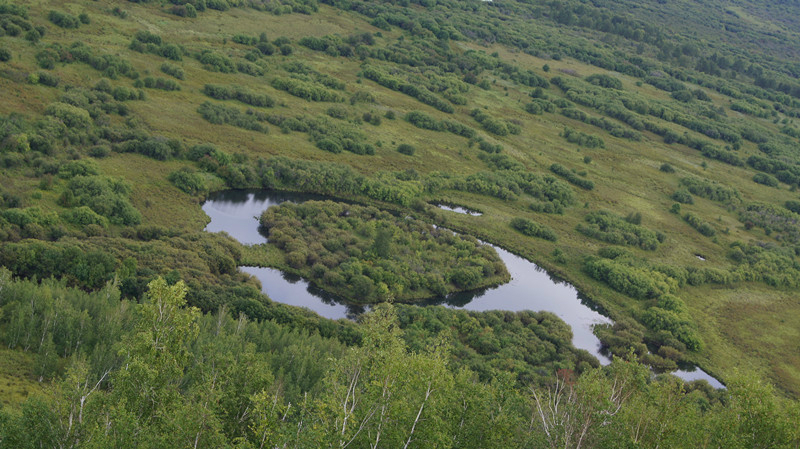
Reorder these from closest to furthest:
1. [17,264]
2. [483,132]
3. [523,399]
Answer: [523,399] < [17,264] < [483,132]

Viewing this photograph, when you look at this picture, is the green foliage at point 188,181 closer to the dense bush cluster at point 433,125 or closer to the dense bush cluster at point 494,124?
the dense bush cluster at point 433,125

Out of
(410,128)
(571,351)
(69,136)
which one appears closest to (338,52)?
(410,128)

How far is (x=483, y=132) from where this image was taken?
13550 cm

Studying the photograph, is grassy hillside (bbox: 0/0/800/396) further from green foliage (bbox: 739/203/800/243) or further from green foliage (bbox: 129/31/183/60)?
green foliage (bbox: 739/203/800/243)

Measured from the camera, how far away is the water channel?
71.8 metres

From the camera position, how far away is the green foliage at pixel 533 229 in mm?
97562

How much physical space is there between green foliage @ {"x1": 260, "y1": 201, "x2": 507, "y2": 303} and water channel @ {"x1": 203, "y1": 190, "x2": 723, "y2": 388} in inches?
61.9

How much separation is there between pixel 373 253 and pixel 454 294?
11.0m

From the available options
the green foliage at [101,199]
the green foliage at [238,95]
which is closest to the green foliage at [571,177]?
the green foliage at [238,95]

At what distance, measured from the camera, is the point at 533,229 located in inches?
3844

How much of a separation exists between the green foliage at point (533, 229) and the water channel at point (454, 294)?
6841 mm

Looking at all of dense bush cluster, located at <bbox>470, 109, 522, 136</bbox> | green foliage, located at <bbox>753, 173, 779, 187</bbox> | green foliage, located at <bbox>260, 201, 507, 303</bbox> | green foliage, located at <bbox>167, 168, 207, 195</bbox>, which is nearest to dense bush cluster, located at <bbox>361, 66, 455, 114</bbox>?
dense bush cluster, located at <bbox>470, 109, 522, 136</bbox>

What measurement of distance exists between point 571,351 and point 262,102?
71.8 metres

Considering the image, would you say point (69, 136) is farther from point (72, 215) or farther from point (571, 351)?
point (571, 351)
